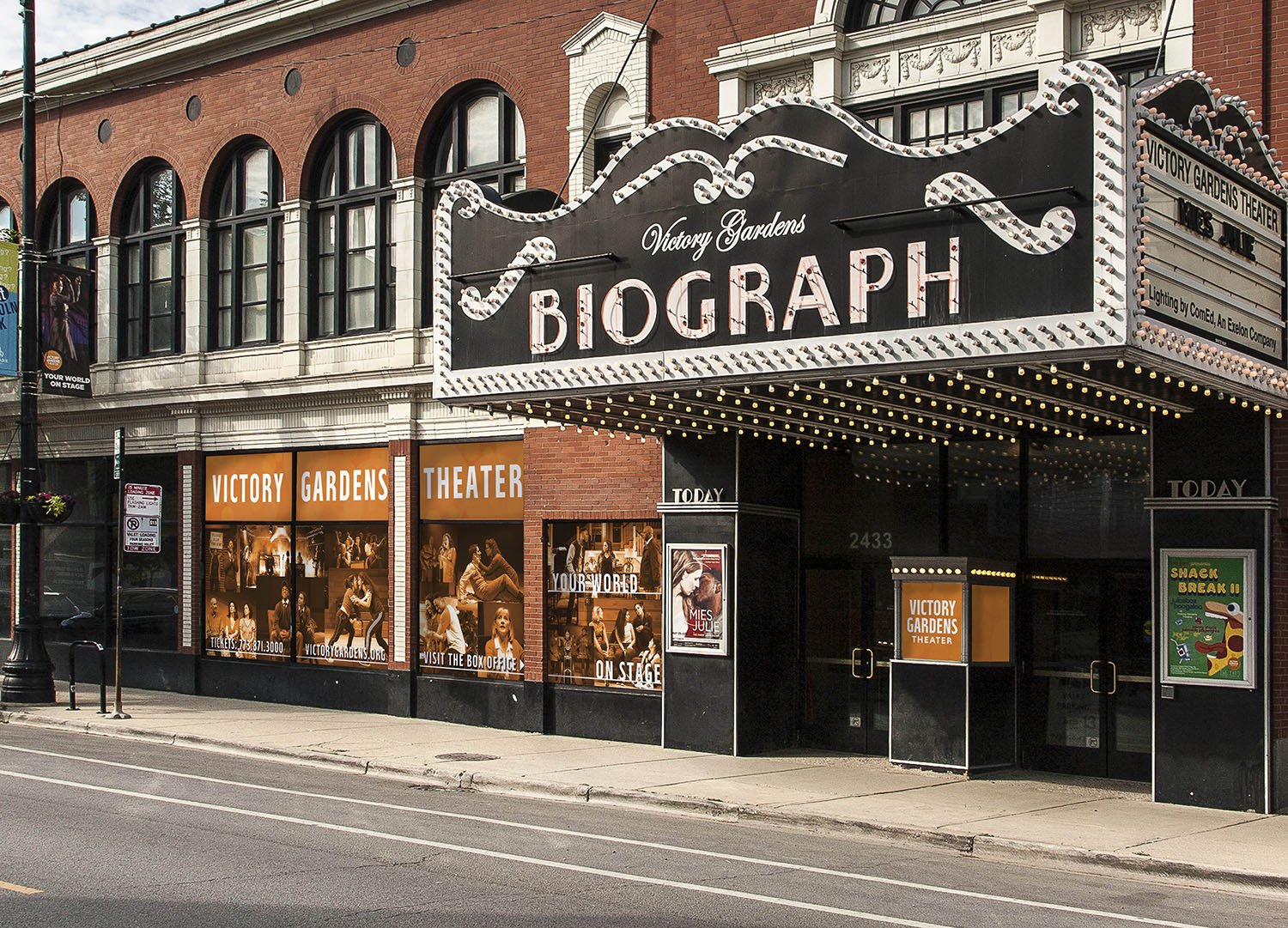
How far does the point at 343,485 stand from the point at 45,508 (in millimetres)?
4397

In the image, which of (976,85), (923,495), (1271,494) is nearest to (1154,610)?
(1271,494)

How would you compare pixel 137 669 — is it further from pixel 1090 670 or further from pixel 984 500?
pixel 1090 670

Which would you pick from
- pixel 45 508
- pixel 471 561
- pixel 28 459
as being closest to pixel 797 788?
pixel 471 561

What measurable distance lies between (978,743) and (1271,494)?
403cm

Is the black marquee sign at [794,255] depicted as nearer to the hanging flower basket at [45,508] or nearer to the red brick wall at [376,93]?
the red brick wall at [376,93]

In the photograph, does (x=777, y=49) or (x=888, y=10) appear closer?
(x=888, y=10)

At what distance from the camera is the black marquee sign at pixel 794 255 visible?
457 inches

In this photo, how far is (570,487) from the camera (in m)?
19.5

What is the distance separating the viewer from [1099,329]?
445 inches

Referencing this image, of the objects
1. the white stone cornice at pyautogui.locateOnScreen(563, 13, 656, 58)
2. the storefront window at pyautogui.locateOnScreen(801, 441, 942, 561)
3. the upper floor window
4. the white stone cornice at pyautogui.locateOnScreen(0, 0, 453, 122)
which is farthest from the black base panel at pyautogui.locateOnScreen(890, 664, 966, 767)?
the white stone cornice at pyautogui.locateOnScreen(0, 0, 453, 122)

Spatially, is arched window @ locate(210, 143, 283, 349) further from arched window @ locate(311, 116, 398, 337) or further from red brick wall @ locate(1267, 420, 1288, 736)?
red brick wall @ locate(1267, 420, 1288, 736)

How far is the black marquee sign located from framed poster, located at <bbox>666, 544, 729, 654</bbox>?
3.57 m

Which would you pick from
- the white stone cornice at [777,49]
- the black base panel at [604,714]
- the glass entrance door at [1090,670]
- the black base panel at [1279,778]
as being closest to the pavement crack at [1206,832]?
the black base panel at [1279,778]

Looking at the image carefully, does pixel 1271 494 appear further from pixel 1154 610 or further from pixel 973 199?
pixel 973 199
